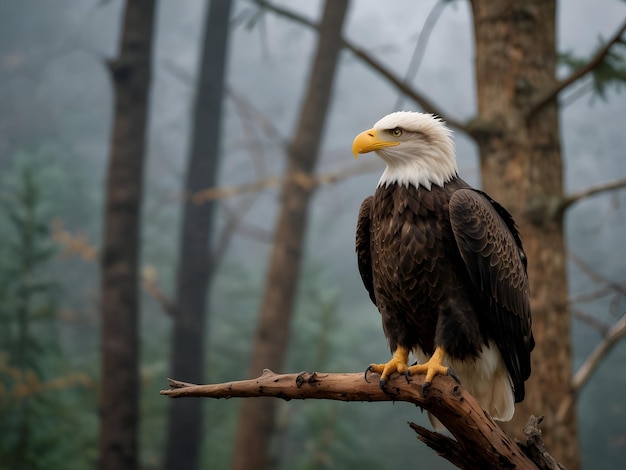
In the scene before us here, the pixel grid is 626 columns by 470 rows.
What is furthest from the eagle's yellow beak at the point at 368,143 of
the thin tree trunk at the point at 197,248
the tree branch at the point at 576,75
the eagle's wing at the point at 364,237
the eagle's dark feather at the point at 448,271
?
the thin tree trunk at the point at 197,248

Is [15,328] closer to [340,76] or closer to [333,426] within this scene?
[333,426]

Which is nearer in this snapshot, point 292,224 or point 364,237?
point 364,237

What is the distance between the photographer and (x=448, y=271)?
2.09 meters

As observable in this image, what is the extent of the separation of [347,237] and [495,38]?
584cm

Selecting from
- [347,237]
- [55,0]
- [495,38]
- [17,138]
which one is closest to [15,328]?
[17,138]

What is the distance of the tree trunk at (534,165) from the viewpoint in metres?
3.28

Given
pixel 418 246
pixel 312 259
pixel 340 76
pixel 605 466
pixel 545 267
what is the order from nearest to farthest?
pixel 418 246 → pixel 545 267 → pixel 605 466 → pixel 312 259 → pixel 340 76

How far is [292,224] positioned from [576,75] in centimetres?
322

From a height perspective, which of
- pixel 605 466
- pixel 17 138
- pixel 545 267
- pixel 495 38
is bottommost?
pixel 605 466

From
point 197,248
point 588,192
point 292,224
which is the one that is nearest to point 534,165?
point 588,192

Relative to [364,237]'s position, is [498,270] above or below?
below

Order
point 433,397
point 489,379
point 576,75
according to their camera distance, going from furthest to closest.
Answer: point 576,75, point 489,379, point 433,397

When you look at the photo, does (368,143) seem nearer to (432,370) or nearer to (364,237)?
(364,237)

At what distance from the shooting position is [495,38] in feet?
11.5
